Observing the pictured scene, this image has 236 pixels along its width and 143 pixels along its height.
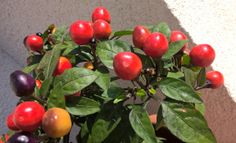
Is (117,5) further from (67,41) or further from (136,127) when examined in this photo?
(136,127)

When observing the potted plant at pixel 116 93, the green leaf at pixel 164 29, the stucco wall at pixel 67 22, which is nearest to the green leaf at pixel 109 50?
the potted plant at pixel 116 93

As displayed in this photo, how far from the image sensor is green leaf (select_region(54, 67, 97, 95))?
0.71m

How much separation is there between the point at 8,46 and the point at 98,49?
4.96 feet

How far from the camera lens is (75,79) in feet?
A: 2.35

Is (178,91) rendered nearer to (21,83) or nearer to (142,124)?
(142,124)

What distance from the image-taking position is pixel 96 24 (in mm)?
821

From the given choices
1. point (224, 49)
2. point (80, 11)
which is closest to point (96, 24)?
point (224, 49)

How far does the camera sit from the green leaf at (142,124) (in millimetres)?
664

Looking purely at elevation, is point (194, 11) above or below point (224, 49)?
above

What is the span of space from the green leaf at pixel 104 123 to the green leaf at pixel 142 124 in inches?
1.8

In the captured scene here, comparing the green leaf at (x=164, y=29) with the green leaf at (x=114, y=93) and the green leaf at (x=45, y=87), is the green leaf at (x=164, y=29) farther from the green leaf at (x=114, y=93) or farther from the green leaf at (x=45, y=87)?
the green leaf at (x=45, y=87)

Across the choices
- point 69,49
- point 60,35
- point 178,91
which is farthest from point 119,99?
point 60,35

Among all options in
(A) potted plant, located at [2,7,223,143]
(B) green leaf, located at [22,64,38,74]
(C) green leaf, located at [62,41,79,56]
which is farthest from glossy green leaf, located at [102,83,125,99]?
(B) green leaf, located at [22,64,38,74]

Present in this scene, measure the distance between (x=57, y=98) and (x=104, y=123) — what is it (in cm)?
11
